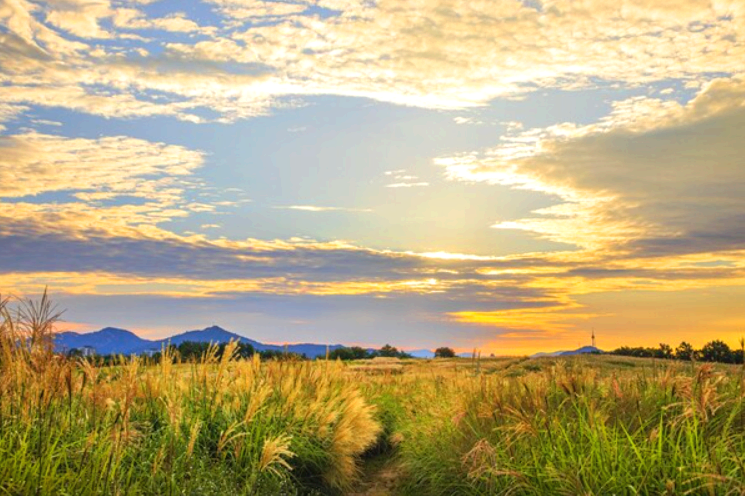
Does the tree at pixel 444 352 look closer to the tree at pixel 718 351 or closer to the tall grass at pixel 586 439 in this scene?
the tree at pixel 718 351

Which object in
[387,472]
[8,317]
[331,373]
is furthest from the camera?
[331,373]

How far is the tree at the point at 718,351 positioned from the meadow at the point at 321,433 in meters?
18.7

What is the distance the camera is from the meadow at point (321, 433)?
20.0ft

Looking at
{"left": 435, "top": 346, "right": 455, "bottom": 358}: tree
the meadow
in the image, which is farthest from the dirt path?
{"left": 435, "top": 346, "right": 455, "bottom": 358}: tree

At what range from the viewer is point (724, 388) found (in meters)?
9.39

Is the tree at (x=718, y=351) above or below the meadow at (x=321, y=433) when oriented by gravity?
above

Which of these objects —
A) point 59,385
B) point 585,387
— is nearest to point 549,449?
point 585,387

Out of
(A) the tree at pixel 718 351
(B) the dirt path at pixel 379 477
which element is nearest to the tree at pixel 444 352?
(A) the tree at pixel 718 351

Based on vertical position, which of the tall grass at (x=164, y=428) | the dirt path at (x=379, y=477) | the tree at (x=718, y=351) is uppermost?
the tree at (x=718, y=351)

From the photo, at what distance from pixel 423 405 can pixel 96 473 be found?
9.07 meters

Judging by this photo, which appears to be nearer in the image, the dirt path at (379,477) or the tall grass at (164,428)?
the tall grass at (164,428)

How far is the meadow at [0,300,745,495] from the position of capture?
608 centimetres

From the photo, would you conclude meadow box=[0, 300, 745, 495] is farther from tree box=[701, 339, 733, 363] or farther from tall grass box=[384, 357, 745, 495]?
tree box=[701, 339, 733, 363]

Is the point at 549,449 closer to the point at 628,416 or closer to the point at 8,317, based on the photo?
the point at 628,416
